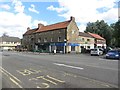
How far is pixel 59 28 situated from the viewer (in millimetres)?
72625

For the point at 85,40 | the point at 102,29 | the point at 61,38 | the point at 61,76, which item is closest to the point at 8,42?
the point at 102,29

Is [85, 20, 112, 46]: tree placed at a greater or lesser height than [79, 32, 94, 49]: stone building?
greater

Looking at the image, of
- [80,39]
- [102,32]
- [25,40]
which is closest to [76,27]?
[80,39]

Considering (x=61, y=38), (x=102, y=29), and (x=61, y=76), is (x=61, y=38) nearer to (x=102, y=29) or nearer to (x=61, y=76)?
(x=102, y=29)

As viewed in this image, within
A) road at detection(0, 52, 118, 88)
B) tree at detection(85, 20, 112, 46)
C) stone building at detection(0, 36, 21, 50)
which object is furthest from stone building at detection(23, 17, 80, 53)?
stone building at detection(0, 36, 21, 50)

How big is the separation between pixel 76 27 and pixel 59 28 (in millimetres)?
5618

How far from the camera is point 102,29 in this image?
117438mm

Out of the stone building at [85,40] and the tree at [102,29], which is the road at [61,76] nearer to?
the stone building at [85,40]

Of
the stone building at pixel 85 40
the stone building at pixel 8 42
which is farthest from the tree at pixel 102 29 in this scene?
the stone building at pixel 8 42

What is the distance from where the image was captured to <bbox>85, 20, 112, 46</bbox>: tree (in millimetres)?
111094

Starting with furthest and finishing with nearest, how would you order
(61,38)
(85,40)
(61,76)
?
(85,40)
(61,38)
(61,76)

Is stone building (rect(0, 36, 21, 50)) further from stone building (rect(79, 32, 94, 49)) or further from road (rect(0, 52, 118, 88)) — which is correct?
road (rect(0, 52, 118, 88))

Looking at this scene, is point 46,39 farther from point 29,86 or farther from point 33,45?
point 29,86

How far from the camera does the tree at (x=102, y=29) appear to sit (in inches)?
4374
